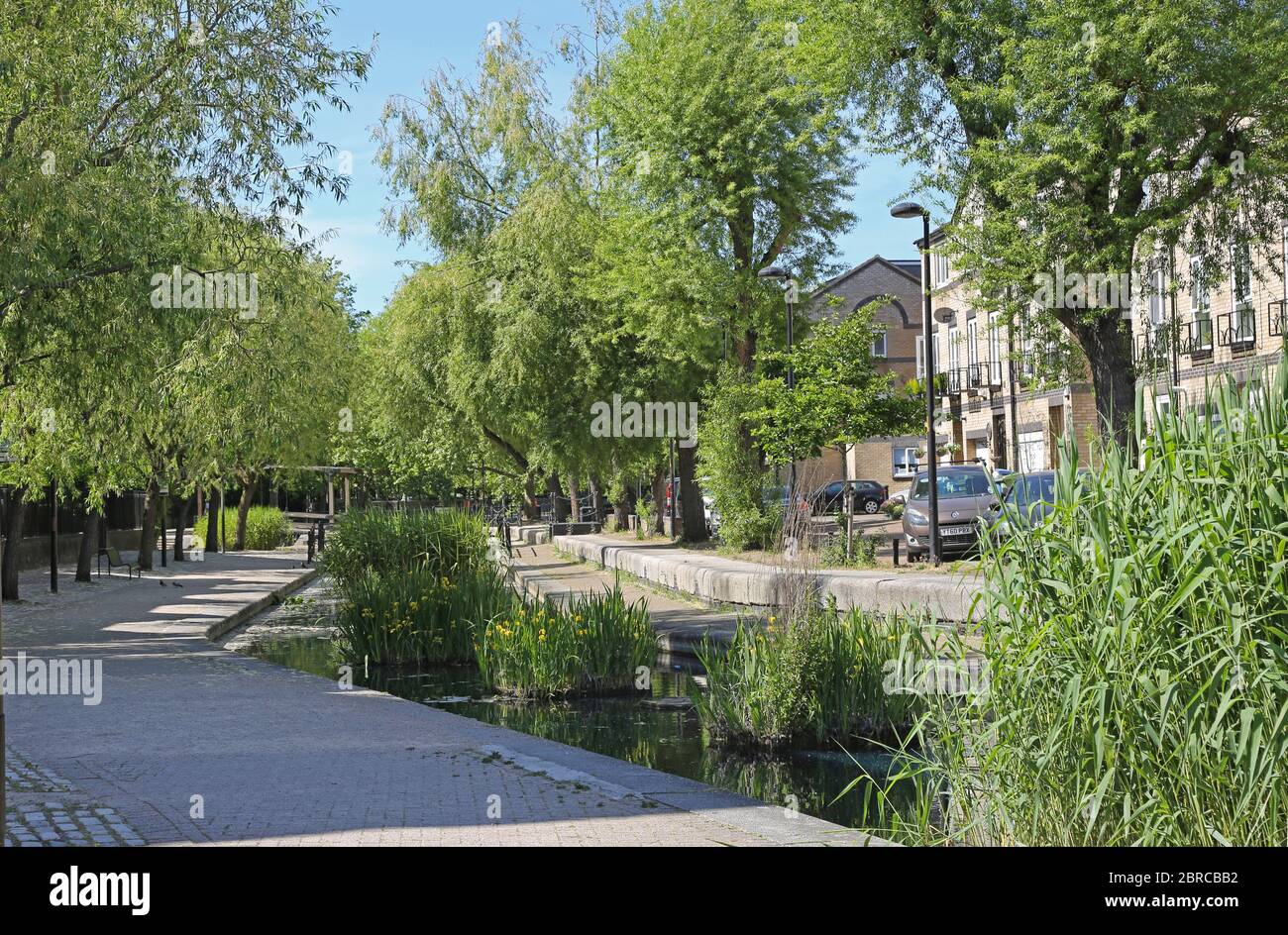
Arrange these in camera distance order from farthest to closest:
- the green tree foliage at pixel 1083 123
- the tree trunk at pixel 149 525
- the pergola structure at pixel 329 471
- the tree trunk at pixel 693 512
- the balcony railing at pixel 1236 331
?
the pergola structure at pixel 329 471, the balcony railing at pixel 1236 331, the tree trunk at pixel 693 512, the tree trunk at pixel 149 525, the green tree foliage at pixel 1083 123

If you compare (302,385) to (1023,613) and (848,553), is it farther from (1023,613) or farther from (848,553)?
(1023,613)

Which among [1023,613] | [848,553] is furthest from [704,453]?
[1023,613]

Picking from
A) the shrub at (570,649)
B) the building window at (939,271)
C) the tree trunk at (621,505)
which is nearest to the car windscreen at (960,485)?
the shrub at (570,649)

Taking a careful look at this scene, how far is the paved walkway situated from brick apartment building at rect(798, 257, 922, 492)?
54362mm

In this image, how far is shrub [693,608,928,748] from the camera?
30.6 ft

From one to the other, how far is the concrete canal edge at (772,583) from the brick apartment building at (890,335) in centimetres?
3810

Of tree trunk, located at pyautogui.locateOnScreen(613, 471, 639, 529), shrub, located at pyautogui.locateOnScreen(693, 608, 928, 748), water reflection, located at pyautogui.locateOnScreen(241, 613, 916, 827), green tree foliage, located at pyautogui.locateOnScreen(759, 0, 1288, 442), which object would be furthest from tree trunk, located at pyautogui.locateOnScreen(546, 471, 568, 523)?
shrub, located at pyautogui.locateOnScreen(693, 608, 928, 748)

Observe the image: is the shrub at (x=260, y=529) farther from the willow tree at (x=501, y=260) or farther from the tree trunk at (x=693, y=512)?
the tree trunk at (x=693, y=512)

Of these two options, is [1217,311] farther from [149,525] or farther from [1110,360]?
[149,525]

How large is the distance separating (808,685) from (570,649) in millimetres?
3143

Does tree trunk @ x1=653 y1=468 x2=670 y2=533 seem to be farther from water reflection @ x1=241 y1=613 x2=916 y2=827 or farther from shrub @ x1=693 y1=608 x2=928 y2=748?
shrub @ x1=693 y1=608 x2=928 y2=748

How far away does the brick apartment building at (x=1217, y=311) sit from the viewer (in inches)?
784

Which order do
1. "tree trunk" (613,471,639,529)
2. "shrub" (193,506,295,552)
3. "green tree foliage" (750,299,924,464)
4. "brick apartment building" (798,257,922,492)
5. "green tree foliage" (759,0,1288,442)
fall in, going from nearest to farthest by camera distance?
"green tree foliage" (759,0,1288,442) < "green tree foliage" (750,299,924,464) < "tree trunk" (613,471,639,529) < "shrub" (193,506,295,552) < "brick apartment building" (798,257,922,492)

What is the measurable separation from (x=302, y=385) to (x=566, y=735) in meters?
7.85
